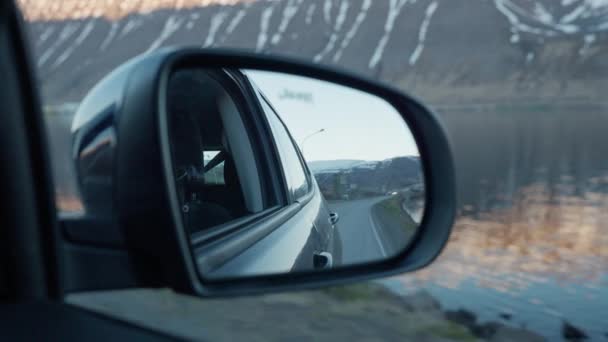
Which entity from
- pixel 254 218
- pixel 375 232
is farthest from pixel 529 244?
pixel 254 218

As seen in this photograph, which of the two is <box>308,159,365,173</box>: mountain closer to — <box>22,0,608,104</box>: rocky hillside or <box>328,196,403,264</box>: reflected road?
<box>328,196,403,264</box>: reflected road

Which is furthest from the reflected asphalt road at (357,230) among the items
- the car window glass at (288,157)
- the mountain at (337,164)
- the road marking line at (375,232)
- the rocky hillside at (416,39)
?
the rocky hillside at (416,39)

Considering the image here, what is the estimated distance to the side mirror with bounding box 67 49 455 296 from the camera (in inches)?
57.9

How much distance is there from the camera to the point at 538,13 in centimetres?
13475

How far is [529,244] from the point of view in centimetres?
1709

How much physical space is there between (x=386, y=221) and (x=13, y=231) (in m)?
1.08

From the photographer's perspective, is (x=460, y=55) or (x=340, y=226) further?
(x=460, y=55)

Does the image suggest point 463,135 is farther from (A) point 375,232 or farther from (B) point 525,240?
(A) point 375,232

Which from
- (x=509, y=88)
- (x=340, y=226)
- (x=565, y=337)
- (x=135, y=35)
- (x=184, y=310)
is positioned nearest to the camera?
(x=340, y=226)

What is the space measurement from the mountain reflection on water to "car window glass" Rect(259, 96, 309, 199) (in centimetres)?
149

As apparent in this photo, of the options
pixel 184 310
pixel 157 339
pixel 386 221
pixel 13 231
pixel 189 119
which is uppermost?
pixel 189 119

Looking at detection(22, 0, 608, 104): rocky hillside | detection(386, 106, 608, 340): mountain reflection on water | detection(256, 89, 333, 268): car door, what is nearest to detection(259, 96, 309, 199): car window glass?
detection(256, 89, 333, 268): car door

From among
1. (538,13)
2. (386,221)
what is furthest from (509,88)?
(386,221)

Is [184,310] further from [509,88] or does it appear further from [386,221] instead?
[509,88]
